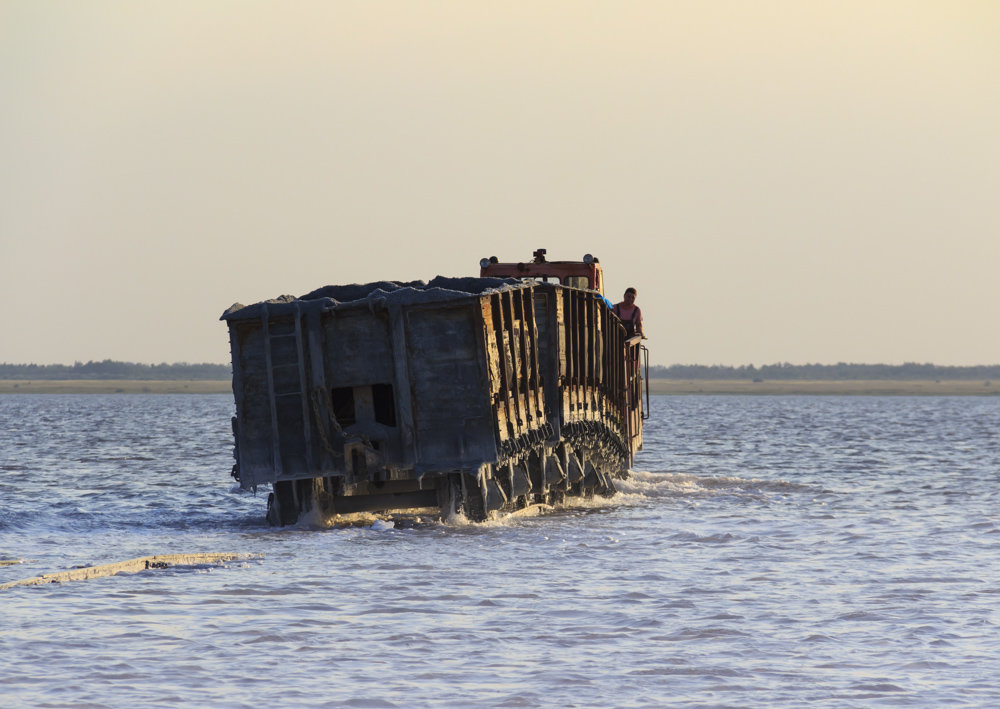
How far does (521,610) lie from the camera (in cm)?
1098

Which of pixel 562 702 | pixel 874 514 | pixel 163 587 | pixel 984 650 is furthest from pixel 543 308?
pixel 562 702

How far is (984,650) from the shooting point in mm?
9602

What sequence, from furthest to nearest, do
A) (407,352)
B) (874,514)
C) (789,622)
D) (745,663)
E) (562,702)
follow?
(874,514) < (407,352) < (789,622) < (745,663) < (562,702)

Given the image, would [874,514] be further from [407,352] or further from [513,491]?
[407,352]

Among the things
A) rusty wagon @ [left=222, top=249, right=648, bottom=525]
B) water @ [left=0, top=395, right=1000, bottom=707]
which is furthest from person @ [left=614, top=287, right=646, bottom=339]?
rusty wagon @ [left=222, top=249, right=648, bottom=525]

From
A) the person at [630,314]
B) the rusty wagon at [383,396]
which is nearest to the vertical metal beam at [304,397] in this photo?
the rusty wagon at [383,396]

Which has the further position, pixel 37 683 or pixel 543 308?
pixel 543 308

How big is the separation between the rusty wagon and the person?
867 cm

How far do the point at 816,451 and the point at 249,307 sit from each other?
3005 cm

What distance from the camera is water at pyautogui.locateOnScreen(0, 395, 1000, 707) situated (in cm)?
830

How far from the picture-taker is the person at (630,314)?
2641cm

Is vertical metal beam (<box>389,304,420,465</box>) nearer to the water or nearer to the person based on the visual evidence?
the water

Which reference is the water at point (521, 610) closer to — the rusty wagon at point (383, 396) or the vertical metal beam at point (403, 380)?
the rusty wagon at point (383, 396)

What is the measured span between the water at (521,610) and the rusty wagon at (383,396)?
77 cm
